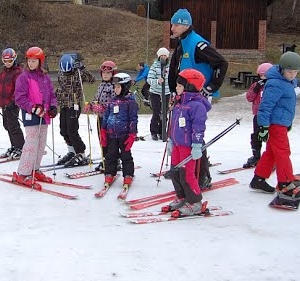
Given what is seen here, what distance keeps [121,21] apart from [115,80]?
3090 cm

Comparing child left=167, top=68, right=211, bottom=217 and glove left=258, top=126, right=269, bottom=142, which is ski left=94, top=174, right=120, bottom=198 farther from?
glove left=258, top=126, right=269, bottom=142

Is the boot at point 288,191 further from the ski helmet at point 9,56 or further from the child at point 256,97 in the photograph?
the ski helmet at point 9,56

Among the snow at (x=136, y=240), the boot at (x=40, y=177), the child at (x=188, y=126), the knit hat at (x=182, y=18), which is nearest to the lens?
the snow at (x=136, y=240)

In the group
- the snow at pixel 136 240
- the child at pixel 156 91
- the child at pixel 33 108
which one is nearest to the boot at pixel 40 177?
the child at pixel 33 108

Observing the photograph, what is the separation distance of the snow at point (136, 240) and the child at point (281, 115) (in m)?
0.36

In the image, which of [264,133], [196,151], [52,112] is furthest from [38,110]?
[264,133]

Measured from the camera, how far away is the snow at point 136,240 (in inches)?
150

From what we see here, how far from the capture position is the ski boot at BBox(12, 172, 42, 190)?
6.12 m

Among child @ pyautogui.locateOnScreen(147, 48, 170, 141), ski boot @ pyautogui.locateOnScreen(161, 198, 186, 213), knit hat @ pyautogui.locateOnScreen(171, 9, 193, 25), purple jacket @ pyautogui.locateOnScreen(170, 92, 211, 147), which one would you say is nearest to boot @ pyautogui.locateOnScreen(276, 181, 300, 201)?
ski boot @ pyautogui.locateOnScreen(161, 198, 186, 213)

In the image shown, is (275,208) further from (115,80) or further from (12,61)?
(12,61)

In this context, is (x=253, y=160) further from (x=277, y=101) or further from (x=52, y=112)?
(x=52, y=112)

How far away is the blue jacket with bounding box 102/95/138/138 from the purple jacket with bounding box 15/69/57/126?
0.83 metres

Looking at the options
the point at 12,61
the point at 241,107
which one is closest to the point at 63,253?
the point at 12,61

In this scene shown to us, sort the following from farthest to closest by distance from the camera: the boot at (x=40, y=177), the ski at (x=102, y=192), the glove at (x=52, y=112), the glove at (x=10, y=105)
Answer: the glove at (x=10, y=105) < the boot at (x=40, y=177) < the glove at (x=52, y=112) < the ski at (x=102, y=192)
